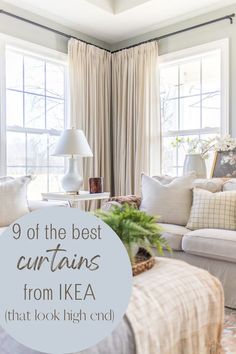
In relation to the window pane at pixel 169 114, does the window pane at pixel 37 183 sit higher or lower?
lower

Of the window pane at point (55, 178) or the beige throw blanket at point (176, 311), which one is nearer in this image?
the beige throw blanket at point (176, 311)

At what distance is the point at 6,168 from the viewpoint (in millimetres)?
3611

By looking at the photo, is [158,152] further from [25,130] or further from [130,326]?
[130,326]

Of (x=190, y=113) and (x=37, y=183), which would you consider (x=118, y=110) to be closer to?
(x=190, y=113)

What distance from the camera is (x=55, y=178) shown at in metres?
4.12

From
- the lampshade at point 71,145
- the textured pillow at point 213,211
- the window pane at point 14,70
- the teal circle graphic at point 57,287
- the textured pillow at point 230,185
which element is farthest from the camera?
the window pane at point 14,70

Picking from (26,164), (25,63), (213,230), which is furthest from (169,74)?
(213,230)

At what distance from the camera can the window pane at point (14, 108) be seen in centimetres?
367

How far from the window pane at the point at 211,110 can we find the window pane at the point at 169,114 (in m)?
0.36

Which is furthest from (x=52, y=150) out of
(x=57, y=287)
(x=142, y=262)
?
(x=57, y=287)

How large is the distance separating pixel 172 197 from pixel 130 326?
6.41 ft

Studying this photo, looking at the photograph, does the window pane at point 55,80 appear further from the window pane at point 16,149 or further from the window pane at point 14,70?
the window pane at point 16,149

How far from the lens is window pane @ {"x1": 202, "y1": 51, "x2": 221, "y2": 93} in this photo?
3.81m

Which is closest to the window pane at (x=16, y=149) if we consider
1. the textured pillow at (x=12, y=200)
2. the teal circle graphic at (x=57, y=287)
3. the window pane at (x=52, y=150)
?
the window pane at (x=52, y=150)
